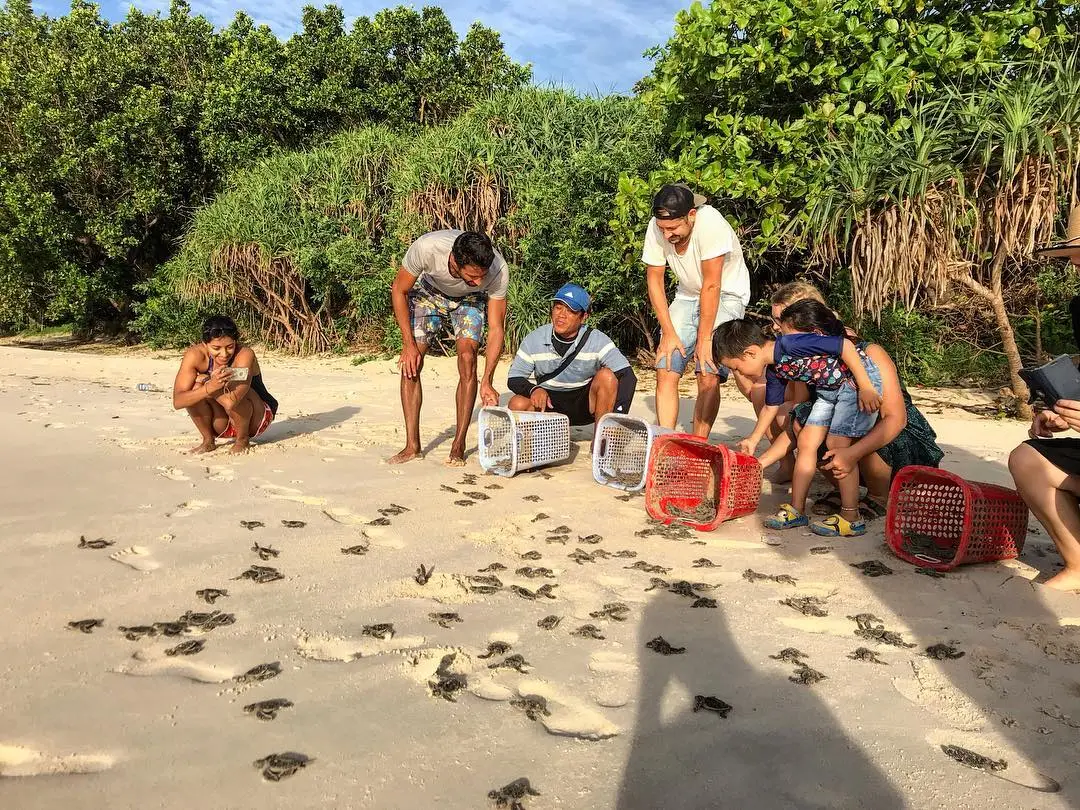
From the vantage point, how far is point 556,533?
3.49 m

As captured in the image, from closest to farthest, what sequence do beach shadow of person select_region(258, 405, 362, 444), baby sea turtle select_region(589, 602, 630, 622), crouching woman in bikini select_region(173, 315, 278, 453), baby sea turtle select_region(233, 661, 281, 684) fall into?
baby sea turtle select_region(233, 661, 281, 684), baby sea turtle select_region(589, 602, 630, 622), crouching woman in bikini select_region(173, 315, 278, 453), beach shadow of person select_region(258, 405, 362, 444)

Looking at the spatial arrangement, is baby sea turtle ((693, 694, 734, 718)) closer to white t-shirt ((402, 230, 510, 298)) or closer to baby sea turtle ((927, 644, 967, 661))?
baby sea turtle ((927, 644, 967, 661))

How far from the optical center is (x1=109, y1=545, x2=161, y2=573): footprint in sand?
283 cm

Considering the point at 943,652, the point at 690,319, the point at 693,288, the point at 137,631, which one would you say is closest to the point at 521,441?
the point at 690,319

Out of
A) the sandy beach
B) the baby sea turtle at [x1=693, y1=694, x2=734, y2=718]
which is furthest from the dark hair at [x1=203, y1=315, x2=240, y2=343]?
the baby sea turtle at [x1=693, y1=694, x2=734, y2=718]

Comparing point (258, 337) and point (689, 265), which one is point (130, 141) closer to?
point (258, 337)

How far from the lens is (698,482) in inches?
162

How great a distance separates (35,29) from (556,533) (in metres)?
17.8

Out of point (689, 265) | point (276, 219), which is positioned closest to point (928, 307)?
point (689, 265)

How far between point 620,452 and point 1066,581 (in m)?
2.45

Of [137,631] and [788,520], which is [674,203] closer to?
[788,520]

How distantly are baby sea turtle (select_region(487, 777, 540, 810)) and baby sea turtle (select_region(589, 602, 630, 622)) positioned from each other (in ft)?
3.07

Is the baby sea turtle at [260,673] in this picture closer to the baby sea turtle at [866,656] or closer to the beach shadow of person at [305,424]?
the baby sea turtle at [866,656]

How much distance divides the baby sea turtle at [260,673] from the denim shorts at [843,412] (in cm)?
251
